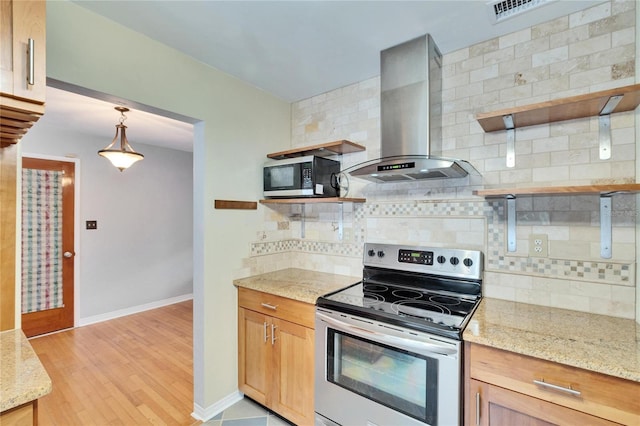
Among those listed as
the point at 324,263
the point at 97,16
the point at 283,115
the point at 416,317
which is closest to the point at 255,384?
the point at 324,263

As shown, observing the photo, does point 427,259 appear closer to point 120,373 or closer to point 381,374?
point 381,374

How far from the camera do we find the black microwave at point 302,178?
2148mm

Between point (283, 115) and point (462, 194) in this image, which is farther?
point (283, 115)

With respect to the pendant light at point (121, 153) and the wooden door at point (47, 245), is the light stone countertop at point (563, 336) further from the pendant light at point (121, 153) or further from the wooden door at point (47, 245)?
the wooden door at point (47, 245)

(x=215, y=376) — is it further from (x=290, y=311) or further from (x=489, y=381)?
(x=489, y=381)

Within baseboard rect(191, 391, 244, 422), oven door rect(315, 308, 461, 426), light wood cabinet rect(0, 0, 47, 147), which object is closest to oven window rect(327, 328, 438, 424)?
oven door rect(315, 308, 461, 426)

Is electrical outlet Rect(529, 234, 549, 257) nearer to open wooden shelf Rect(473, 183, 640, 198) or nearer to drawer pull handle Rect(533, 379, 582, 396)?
open wooden shelf Rect(473, 183, 640, 198)

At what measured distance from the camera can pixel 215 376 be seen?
2.09 meters

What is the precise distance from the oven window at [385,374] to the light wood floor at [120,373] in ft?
3.94

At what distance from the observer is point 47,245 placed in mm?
3484

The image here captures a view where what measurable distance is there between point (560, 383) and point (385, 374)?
713 mm

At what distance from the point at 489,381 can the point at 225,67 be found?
7.92 feet

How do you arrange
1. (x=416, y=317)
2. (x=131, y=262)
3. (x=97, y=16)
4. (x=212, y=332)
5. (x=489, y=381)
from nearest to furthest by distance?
(x=489, y=381) < (x=416, y=317) < (x=97, y=16) < (x=212, y=332) < (x=131, y=262)

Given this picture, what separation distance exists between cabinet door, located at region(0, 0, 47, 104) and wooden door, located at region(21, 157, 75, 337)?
3385 millimetres
